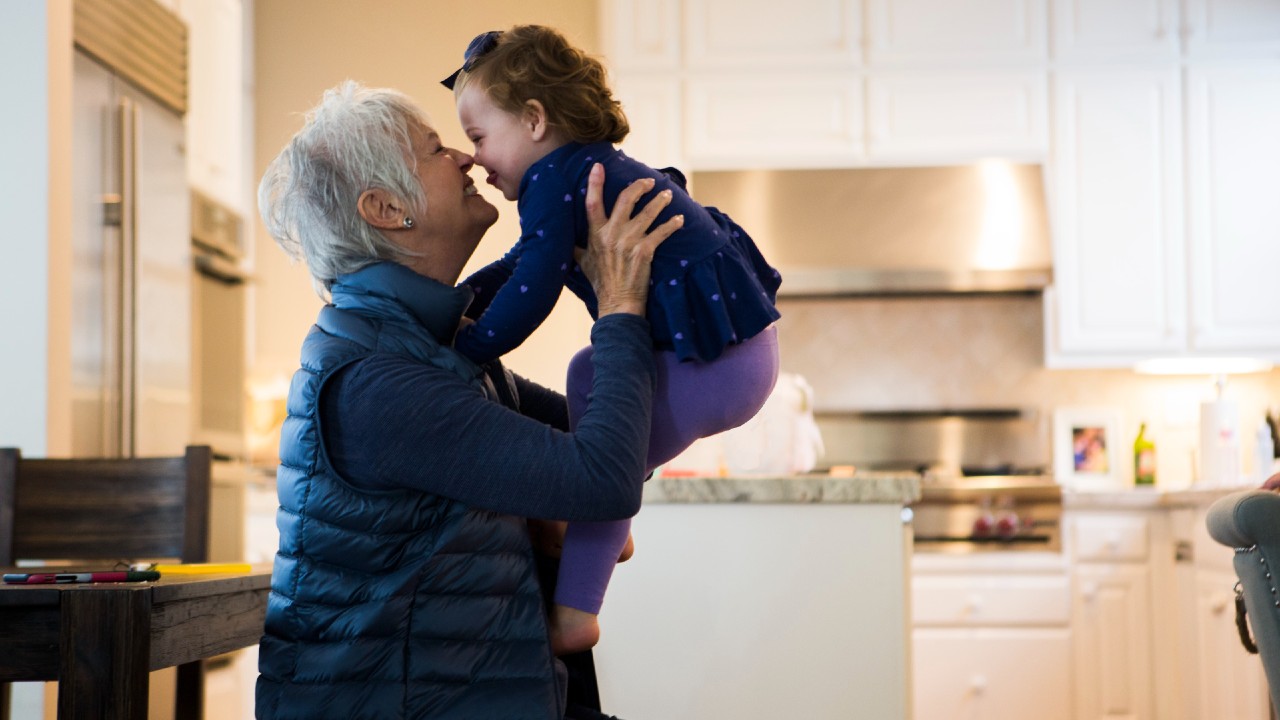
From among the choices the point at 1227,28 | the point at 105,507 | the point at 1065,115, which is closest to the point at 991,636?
A: the point at 1065,115

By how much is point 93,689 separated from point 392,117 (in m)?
0.64

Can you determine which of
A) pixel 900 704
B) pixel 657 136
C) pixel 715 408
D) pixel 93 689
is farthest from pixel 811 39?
pixel 93 689

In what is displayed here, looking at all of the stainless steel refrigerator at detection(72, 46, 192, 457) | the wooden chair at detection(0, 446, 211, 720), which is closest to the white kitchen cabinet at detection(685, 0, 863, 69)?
the stainless steel refrigerator at detection(72, 46, 192, 457)

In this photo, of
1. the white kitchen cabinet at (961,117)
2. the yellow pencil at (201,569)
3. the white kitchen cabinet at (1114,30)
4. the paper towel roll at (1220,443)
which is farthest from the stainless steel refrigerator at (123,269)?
the paper towel roll at (1220,443)

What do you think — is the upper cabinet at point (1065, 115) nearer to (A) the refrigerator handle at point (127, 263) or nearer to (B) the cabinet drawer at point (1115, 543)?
(B) the cabinet drawer at point (1115, 543)

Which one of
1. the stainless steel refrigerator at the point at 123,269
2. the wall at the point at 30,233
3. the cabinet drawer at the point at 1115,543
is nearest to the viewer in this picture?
the wall at the point at 30,233

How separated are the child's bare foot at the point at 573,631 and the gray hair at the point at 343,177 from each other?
0.41 m

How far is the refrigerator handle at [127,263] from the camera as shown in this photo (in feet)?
9.66

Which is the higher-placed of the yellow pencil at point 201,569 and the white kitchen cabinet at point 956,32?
the white kitchen cabinet at point 956,32

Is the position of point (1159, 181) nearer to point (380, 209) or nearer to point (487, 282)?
point (487, 282)

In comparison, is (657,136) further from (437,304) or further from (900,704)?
(437,304)

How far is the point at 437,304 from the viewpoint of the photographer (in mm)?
1222

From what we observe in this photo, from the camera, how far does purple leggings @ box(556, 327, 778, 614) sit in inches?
50.5

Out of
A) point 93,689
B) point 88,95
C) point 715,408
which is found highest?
point 88,95
